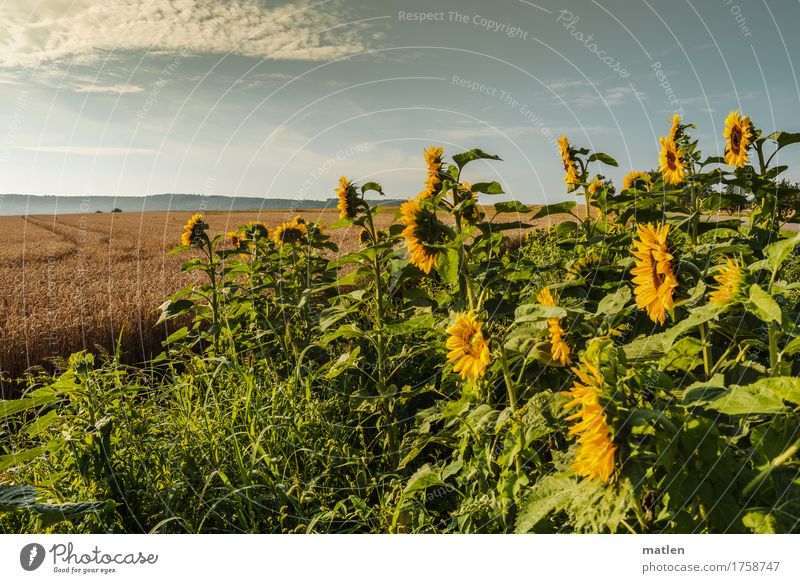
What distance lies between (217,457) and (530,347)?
4.53 feet

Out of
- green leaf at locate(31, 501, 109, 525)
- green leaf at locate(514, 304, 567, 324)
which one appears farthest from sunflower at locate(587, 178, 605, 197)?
green leaf at locate(31, 501, 109, 525)

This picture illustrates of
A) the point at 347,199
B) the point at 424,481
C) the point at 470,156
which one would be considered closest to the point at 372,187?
the point at 347,199

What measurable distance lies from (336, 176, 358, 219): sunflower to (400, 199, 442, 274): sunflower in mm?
758

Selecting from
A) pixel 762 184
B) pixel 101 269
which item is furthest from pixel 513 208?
pixel 101 269

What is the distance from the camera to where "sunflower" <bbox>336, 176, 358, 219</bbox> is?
2498mm

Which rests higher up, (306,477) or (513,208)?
(513,208)

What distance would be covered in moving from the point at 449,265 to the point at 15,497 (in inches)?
47.8

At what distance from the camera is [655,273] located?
4.56ft

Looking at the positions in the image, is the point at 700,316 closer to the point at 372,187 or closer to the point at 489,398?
the point at 489,398

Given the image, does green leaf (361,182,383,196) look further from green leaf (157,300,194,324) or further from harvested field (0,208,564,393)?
green leaf (157,300,194,324)

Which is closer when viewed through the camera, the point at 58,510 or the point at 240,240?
the point at 58,510

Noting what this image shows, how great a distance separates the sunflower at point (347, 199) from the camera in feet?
8.20
